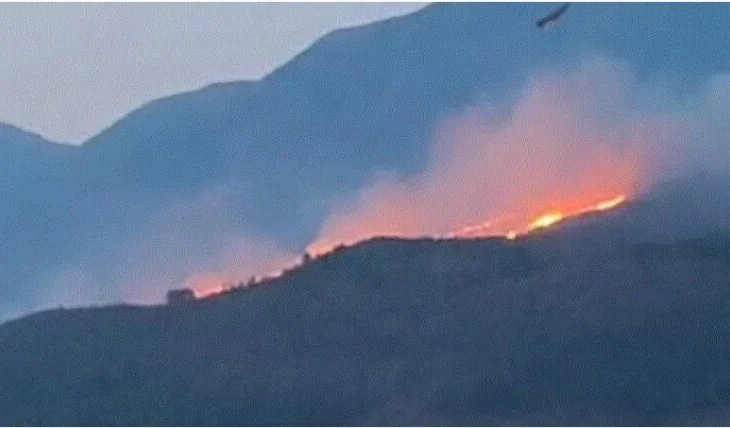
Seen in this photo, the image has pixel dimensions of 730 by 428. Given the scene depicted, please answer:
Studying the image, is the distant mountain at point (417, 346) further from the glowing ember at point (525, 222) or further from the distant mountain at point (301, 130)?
the distant mountain at point (301, 130)

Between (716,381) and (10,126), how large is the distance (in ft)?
266

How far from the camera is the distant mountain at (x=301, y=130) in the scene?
72375mm

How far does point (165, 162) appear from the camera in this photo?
92.6 meters

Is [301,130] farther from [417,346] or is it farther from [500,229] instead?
[417,346]

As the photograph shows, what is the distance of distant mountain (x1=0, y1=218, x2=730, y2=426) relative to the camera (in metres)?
28.7

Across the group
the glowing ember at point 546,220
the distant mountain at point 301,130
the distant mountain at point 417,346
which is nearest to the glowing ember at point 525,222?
the glowing ember at point 546,220

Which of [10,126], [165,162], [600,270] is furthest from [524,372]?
[10,126]

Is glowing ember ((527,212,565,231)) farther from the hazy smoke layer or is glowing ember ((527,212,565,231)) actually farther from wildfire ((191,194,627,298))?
the hazy smoke layer

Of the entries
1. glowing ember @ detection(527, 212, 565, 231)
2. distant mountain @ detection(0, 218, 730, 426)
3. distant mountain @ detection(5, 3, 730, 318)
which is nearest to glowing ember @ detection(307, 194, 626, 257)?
glowing ember @ detection(527, 212, 565, 231)

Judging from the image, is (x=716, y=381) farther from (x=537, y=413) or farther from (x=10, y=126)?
(x=10, y=126)

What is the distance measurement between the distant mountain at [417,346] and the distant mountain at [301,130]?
23.9 metres

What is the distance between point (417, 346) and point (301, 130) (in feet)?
183

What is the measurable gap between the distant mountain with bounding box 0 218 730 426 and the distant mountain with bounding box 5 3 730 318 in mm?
23852

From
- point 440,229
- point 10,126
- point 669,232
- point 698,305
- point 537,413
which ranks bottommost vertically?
point 537,413
